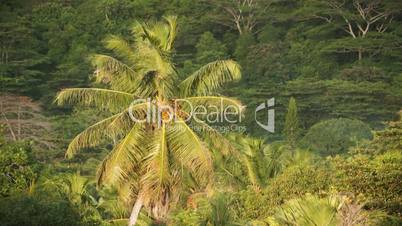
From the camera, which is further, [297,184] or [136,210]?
[297,184]

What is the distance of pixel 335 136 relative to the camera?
47281 mm

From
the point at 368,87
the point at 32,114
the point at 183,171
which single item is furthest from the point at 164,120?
the point at 368,87

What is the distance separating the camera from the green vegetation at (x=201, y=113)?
2219 cm

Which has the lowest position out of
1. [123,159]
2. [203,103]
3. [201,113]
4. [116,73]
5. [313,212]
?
[313,212]

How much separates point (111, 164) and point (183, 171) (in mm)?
1884

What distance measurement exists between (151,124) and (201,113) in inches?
64.0

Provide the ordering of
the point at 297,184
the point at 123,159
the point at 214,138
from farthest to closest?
1. the point at 297,184
2. the point at 214,138
3. the point at 123,159

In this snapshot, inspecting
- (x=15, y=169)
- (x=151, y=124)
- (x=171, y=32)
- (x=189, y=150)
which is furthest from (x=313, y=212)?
(x=15, y=169)

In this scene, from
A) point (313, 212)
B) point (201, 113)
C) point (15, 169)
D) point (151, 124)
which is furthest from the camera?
point (15, 169)

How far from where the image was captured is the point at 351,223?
17.0 meters

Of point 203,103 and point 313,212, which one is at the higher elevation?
point 203,103

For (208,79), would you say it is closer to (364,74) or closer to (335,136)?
(335,136)

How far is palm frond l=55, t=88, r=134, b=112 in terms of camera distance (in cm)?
2302

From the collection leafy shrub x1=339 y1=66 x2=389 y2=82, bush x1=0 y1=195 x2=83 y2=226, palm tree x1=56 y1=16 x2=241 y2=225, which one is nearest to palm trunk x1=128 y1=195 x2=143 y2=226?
palm tree x1=56 y1=16 x2=241 y2=225
